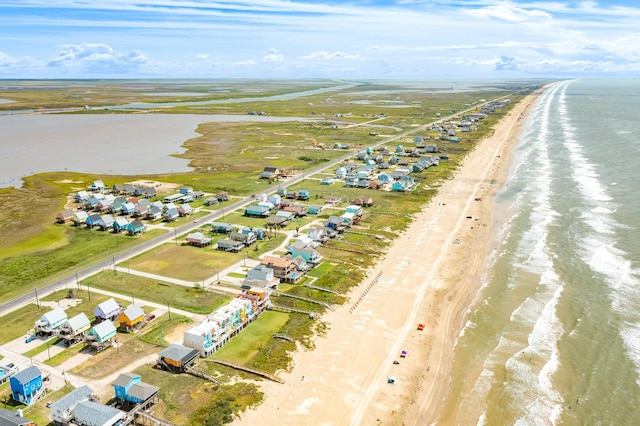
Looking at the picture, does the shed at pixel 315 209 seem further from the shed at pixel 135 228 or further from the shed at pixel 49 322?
the shed at pixel 49 322

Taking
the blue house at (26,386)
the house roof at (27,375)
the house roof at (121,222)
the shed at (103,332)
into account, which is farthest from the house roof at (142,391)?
the house roof at (121,222)

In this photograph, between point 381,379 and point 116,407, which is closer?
point 116,407

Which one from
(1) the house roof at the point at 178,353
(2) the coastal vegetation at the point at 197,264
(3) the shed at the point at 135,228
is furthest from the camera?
(3) the shed at the point at 135,228

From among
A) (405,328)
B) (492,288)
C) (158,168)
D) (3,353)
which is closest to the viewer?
(3,353)

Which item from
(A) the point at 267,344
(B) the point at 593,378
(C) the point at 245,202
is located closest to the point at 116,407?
(A) the point at 267,344

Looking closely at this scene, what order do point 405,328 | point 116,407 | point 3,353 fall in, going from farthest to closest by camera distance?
point 405,328
point 3,353
point 116,407

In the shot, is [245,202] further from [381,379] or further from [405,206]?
[381,379]

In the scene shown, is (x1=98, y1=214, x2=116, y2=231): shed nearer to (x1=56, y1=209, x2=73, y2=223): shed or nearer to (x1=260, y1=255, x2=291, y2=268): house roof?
(x1=56, y1=209, x2=73, y2=223): shed
